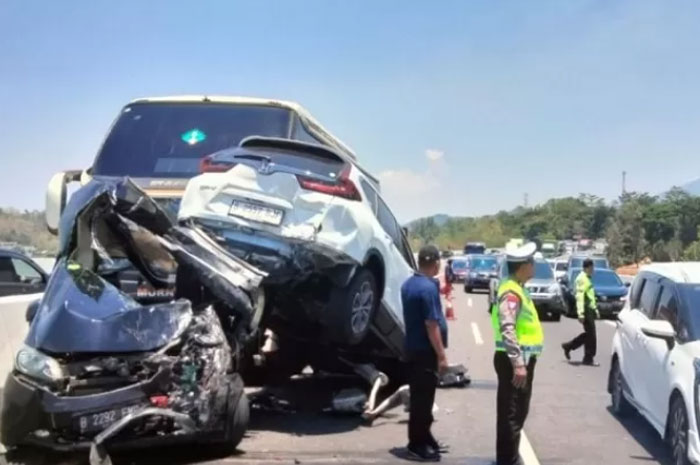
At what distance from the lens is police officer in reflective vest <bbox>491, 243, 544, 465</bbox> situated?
7.63 m

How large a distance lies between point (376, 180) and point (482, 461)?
205 inches

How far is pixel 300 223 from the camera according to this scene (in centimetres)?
891

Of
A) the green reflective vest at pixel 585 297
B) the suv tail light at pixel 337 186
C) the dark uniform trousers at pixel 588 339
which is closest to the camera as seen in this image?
the suv tail light at pixel 337 186

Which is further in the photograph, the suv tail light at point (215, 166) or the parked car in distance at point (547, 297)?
the parked car in distance at point (547, 297)

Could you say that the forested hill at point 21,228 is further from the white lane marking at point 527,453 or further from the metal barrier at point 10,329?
the white lane marking at point 527,453

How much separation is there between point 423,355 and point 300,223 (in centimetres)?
165

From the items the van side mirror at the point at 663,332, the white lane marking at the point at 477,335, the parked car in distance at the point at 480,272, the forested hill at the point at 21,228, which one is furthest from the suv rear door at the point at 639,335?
the parked car in distance at the point at 480,272

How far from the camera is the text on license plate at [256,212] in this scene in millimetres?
8922

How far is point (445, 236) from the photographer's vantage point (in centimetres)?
16962

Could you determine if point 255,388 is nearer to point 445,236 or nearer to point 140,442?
point 140,442

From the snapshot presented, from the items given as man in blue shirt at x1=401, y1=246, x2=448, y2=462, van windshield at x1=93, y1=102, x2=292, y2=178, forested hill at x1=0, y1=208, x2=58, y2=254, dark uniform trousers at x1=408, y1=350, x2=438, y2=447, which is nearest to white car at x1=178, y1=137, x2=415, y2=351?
man in blue shirt at x1=401, y1=246, x2=448, y2=462

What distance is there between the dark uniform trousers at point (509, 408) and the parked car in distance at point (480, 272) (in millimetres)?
35173

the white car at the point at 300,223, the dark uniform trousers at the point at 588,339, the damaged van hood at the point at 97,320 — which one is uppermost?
the white car at the point at 300,223

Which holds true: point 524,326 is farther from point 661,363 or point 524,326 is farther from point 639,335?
point 639,335
